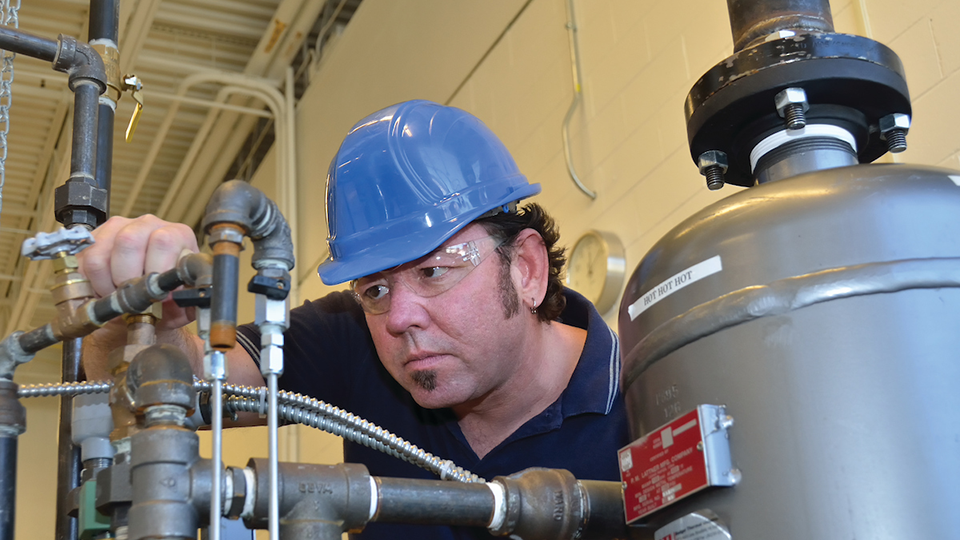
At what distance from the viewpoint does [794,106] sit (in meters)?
0.77

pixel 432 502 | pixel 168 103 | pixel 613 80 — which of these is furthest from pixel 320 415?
pixel 168 103

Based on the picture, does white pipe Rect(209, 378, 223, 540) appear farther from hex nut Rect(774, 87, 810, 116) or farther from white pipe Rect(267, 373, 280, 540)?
hex nut Rect(774, 87, 810, 116)

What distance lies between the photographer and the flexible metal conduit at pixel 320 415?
76 cm

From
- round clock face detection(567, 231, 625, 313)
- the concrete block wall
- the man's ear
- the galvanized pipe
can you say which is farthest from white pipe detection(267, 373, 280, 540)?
round clock face detection(567, 231, 625, 313)

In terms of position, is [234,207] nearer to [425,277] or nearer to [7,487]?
[7,487]

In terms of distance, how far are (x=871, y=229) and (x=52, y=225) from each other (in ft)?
17.8

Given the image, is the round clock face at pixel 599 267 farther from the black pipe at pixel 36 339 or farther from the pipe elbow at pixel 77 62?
the black pipe at pixel 36 339

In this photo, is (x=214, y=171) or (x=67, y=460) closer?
(x=67, y=460)

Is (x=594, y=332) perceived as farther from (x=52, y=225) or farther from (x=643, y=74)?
(x=52, y=225)

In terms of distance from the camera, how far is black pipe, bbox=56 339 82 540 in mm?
855

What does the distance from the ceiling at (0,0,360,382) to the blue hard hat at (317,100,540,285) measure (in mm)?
2968

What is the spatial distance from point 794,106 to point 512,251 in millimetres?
644

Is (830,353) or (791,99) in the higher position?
(791,99)

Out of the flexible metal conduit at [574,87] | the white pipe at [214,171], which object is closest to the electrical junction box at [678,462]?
the flexible metal conduit at [574,87]
